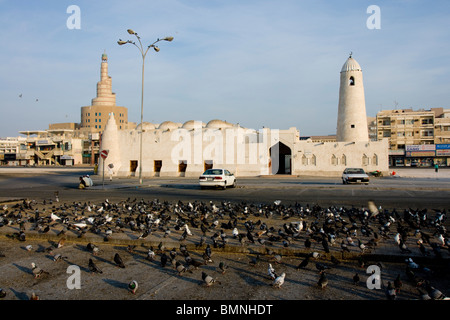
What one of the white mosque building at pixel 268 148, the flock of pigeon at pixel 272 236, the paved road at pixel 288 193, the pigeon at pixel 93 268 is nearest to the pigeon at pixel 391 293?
the flock of pigeon at pixel 272 236

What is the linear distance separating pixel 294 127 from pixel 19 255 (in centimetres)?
3840

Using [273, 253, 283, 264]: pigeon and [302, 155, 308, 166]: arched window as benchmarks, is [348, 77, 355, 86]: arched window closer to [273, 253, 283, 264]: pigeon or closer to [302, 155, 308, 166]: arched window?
[302, 155, 308, 166]: arched window

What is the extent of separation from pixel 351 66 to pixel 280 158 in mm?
15232

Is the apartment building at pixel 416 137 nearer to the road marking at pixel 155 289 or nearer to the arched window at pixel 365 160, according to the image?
the arched window at pixel 365 160

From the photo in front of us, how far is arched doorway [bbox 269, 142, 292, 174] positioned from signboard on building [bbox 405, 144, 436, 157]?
39.8m

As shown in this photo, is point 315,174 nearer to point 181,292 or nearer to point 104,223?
point 104,223

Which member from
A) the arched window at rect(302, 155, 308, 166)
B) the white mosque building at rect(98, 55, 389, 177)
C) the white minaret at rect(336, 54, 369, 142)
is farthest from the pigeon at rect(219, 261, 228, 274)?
the white minaret at rect(336, 54, 369, 142)

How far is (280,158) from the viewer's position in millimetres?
51000

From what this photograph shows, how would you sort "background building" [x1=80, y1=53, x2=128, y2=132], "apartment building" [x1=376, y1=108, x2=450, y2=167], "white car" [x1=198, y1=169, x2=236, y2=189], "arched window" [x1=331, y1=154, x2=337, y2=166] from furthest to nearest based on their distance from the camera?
"background building" [x1=80, y1=53, x2=128, y2=132] → "apartment building" [x1=376, y1=108, x2=450, y2=167] → "arched window" [x1=331, y1=154, x2=337, y2=166] → "white car" [x1=198, y1=169, x2=236, y2=189]

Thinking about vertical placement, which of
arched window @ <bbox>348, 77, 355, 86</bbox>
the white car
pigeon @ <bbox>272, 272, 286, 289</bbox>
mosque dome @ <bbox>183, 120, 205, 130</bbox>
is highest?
arched window @ <bbox>348, 77, 355, 86</bbox>

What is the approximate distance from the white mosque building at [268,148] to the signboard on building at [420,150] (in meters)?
39.6

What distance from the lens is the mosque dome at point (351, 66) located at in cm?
4388

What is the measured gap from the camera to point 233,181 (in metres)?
26.2

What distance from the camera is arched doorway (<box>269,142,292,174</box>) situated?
46094 mm
